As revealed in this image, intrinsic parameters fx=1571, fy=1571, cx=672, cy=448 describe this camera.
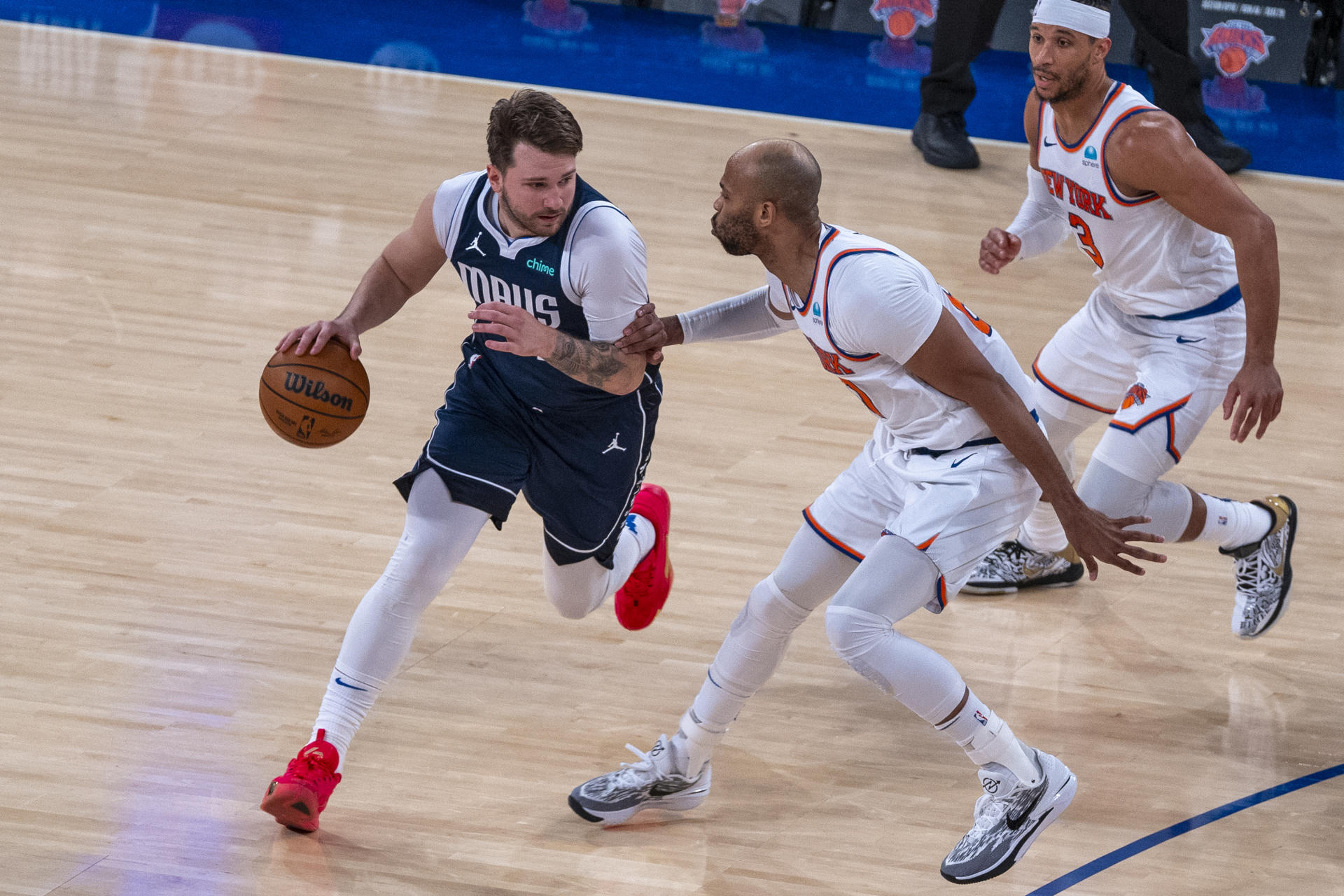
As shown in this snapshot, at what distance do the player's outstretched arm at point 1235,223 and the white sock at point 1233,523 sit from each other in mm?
473

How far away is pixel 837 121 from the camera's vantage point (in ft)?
32.5

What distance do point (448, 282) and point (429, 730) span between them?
3.45 m

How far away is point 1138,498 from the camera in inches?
174

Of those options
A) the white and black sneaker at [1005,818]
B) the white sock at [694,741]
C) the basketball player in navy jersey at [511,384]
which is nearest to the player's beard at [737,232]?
the basketball player in navy jersey at [511,384]

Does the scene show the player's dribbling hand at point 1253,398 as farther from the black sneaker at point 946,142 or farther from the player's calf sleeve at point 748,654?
the black sneaker at point 946,142

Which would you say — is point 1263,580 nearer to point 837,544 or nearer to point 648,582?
Result: point 837,544

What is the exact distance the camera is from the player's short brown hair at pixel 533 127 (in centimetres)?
348

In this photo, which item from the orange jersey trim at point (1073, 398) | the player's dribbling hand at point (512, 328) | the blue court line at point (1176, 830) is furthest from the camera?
the orange jersey trim at point (1073, 398)

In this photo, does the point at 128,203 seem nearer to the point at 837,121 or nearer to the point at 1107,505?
the point at 837,121

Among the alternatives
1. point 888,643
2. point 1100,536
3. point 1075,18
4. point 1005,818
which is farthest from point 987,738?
point 1075,18

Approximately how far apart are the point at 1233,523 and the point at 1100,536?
1.44 m

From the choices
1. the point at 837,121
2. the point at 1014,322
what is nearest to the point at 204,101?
the point at 837,121

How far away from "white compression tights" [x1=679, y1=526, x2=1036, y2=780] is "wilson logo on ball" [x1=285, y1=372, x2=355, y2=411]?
3.77 feet

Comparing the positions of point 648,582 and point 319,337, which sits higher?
point 319,337
